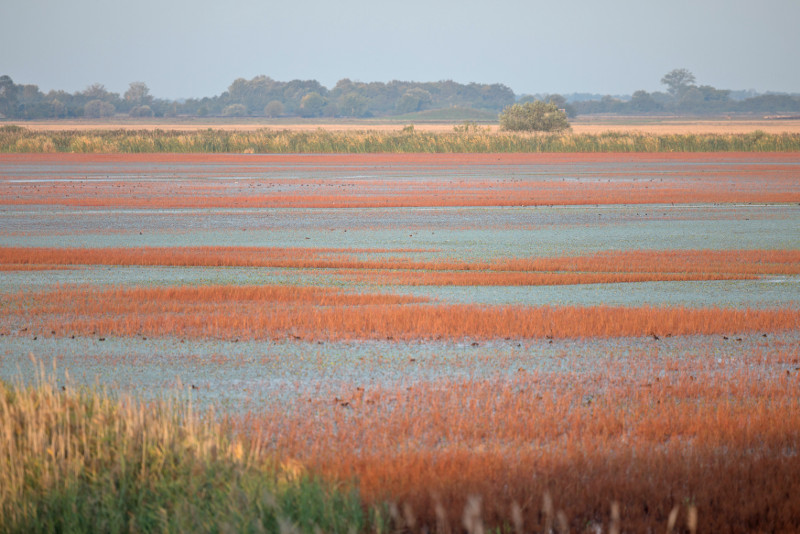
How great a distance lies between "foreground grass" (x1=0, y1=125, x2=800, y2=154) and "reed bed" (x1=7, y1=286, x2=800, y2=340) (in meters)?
52.0

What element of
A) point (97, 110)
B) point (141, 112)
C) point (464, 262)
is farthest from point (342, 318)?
point (97, 110)

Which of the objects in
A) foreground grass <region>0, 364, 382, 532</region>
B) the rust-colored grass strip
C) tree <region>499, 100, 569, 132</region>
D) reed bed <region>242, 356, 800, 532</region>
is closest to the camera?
foreground grass <region>0, 364, 382, 532</region>

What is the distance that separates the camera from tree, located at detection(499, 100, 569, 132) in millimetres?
81062

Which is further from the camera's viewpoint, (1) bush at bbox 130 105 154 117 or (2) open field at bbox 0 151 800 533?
(1) bush at bbox 130 105 154 117

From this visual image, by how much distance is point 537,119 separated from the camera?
81.7m

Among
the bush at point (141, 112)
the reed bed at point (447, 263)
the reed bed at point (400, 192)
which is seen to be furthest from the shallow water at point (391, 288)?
the bush at point (141, 112)

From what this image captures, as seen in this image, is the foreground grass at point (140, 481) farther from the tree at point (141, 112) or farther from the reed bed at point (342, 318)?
the tree at point (141, 112)

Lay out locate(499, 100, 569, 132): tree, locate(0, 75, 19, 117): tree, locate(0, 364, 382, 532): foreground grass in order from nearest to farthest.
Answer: locate(0, 364, 382, 532): foreground grass < locate(499, 100, 569, 132): tree < locate(0, 75, 19, 117): tree

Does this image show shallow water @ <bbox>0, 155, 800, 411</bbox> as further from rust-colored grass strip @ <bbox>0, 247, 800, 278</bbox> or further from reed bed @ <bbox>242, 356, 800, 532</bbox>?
rust-colored grass strip @ <bbox>0, 247, 800, 278</bbox>

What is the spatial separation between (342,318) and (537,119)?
70.7 metres

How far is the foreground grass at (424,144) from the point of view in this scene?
6475cm

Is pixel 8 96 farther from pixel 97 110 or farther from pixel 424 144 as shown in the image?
pixel 424 144

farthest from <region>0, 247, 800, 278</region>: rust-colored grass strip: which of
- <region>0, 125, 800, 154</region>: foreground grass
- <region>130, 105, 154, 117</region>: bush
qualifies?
<region>130, 105, 154, 117</region>: bush

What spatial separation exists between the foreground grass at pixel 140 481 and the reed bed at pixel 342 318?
5230 millimetres
